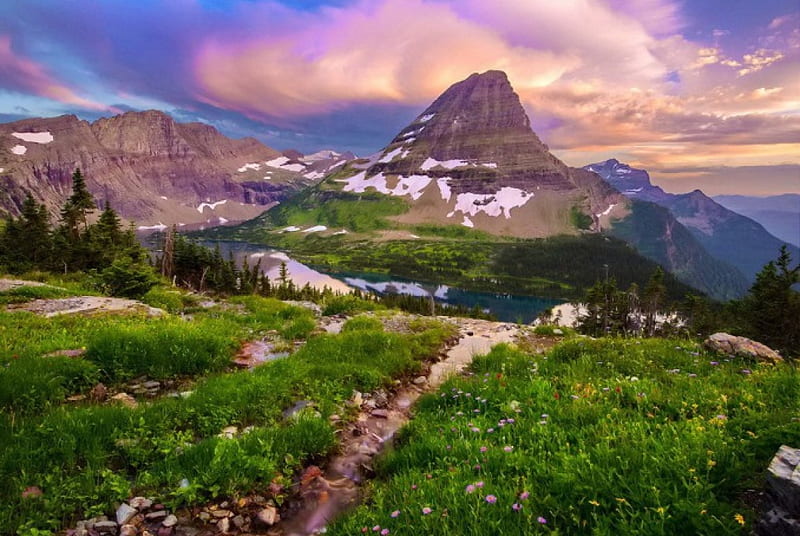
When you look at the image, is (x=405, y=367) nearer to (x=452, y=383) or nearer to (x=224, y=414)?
(x=452, y=383)

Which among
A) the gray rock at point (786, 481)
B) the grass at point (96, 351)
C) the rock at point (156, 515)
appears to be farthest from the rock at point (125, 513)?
the gray rock at point (786, 481)

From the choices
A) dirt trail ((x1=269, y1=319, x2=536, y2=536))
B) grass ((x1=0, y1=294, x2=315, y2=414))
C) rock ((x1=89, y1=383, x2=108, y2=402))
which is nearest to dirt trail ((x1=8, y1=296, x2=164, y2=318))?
grass ((x1=0, y1=294, x2=315, y2=414))

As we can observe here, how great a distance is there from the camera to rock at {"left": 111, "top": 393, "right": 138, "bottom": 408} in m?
7.88

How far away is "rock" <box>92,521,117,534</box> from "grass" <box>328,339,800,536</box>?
258cm

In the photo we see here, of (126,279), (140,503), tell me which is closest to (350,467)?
(140,503)

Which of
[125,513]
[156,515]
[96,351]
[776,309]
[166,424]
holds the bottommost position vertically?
[776,309]

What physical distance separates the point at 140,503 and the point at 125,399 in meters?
3.96

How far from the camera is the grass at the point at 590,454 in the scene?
405 cm

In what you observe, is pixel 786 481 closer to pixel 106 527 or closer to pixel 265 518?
pixel 265 518

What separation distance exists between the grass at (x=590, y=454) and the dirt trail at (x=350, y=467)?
1.74 feet

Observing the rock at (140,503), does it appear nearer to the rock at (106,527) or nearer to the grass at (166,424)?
the grass at (166,424)

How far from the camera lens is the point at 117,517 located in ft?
16.1

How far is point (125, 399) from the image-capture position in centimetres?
831

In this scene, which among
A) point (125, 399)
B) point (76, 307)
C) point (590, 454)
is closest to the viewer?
point (590, 454)
